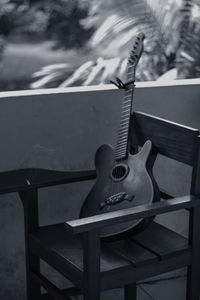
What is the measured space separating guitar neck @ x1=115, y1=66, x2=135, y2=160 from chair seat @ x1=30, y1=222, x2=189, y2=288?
31cm

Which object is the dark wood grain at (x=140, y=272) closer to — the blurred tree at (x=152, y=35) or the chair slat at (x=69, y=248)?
the chair slat at (x=69, y=248)

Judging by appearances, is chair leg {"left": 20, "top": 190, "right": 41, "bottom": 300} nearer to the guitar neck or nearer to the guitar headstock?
the guitar neck

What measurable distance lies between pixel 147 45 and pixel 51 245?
98.1 inches

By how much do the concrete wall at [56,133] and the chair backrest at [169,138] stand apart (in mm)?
196

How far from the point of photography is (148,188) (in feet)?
7.22

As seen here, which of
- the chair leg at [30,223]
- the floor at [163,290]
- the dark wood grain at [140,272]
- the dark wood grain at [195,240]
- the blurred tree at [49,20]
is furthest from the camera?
the blurred tree at [49,20]

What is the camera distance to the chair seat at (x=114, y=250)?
2.07 metres

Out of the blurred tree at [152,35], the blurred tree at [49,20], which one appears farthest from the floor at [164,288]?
the blurred tree at [49,20]

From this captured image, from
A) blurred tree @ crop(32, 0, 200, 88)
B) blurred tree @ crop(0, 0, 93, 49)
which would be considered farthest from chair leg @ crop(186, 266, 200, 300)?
blurred tree @ crop(0, 0, 93, 49)

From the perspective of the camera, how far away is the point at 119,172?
2.34 m

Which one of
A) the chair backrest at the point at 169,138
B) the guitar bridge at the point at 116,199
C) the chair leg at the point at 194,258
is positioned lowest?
the chair leg at the point at 194,258

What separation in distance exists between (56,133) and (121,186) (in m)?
0.43

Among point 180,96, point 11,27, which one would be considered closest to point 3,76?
point 11,27

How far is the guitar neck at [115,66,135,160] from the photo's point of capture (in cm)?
237
